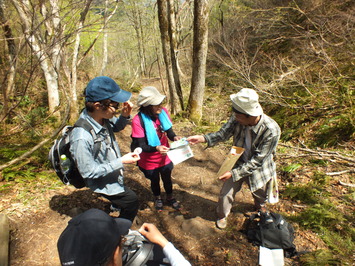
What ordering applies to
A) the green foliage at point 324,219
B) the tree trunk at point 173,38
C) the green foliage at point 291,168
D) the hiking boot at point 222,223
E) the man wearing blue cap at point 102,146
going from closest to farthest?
the man wearing blue cap at point 102,146
the green foliage at point 324,219
the hiking boot at point 222,223
the green foliage at point 291,168
the tree trunk at point 173,38

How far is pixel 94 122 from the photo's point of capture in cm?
211

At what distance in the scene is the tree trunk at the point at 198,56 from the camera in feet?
20.0

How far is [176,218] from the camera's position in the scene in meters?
3.34

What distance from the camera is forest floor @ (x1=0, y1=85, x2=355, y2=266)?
2.63 meters

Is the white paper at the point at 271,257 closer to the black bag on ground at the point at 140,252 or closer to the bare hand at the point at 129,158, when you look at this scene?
the black bag on ground at the point at 140,252

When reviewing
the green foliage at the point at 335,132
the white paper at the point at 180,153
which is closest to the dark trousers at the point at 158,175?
the white paper at the point at 180,153

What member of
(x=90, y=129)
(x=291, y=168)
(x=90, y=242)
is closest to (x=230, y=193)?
(x=90, y=129)

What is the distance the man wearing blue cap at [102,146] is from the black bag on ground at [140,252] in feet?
2.51

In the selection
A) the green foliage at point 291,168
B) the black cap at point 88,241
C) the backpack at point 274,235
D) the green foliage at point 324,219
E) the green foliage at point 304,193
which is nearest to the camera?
the black cap at point 88,241

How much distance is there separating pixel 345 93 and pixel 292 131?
1745 mm

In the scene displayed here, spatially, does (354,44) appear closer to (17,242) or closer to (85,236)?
(85,236)

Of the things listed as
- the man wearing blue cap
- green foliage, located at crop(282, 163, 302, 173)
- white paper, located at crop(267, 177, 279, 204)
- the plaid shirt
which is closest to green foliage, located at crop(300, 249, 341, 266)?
white paper, located at crop(267, 177, 279, 204)

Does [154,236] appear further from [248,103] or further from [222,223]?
[222,223]

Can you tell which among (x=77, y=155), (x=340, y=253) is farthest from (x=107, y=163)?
(x=340, y=253)
